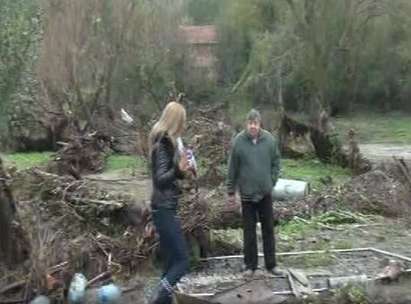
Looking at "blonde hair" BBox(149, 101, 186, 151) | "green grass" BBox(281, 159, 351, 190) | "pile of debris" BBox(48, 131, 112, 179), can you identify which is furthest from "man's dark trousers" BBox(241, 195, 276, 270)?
"green grass" BBox(281, 159, 351, 190)

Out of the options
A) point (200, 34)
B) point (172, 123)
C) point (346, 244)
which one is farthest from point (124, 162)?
point (200, 34)

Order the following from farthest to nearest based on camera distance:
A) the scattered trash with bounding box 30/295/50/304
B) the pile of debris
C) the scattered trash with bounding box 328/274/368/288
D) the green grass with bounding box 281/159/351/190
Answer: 1. the green grass with bounding box 281/159/351/190
2. the pile of debris
3. the scattered trash with bounding box 328/274/368/288
4. the scattered trash with bounding box 30/295/50/304

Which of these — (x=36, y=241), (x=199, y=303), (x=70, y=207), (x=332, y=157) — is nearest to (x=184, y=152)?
(x=199, y=303)

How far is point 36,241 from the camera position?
8.79 meters

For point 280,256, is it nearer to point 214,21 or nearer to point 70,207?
point 70,207

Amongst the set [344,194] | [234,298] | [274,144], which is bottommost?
[344,194]

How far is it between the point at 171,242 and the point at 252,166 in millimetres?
1561

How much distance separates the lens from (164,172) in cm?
753

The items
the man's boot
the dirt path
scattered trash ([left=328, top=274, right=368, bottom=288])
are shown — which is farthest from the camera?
the dirt path

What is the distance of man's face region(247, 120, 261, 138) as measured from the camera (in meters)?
8.79

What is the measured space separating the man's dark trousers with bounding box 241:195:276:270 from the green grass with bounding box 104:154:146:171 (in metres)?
13.5

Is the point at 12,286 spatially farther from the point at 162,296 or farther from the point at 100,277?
the point at 162,296

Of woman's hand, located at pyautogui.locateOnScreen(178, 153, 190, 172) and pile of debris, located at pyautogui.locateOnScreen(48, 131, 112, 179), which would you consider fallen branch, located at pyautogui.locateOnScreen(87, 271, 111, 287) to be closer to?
woman's hand, located at pyautogui.locateOnScreen(178, 153, 190, 172)

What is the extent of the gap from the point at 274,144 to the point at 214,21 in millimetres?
42264
